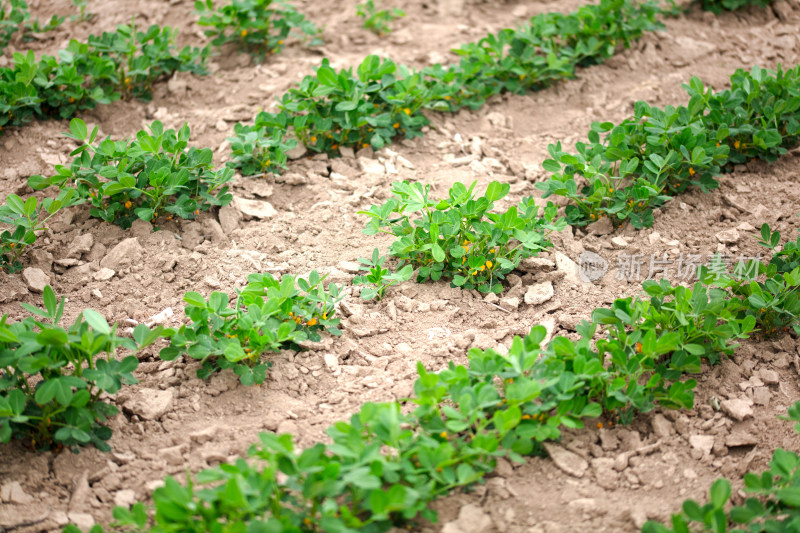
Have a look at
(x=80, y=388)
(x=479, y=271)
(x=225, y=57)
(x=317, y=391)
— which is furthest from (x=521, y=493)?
(x=225, y=57)

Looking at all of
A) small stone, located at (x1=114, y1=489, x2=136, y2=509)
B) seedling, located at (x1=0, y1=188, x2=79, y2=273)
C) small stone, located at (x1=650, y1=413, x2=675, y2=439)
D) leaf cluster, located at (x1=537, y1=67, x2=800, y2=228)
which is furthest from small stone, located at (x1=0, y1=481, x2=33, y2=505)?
leaf cluster, located at (x1=537, y1=67, x2=800, y2=228)

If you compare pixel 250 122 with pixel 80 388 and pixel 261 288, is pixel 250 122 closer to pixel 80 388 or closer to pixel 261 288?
pixel 261 288

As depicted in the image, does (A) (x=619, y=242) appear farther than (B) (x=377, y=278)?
Yes

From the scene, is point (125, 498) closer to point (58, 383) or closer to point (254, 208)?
point (58, 383)

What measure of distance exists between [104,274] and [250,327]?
98cm

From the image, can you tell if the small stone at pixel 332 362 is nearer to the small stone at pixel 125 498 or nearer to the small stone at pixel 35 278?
the small stone at pixel 125 498

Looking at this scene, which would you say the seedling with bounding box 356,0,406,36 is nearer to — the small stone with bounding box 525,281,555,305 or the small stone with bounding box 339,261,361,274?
the small stone with bounding box 339,261,361,274

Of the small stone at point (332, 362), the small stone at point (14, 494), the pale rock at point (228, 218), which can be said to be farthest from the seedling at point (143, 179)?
the small stone at point (14, 494)

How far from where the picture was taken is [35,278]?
2.86m

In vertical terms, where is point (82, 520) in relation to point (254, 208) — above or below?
below

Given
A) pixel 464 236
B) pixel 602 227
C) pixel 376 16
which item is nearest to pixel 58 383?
pixel 464 236

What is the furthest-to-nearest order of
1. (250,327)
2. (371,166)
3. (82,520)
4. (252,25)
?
(252,25)
(371,166)
(250,327)
(82,520)

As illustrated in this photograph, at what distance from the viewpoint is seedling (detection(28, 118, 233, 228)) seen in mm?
2959

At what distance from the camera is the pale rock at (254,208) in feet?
10.6
